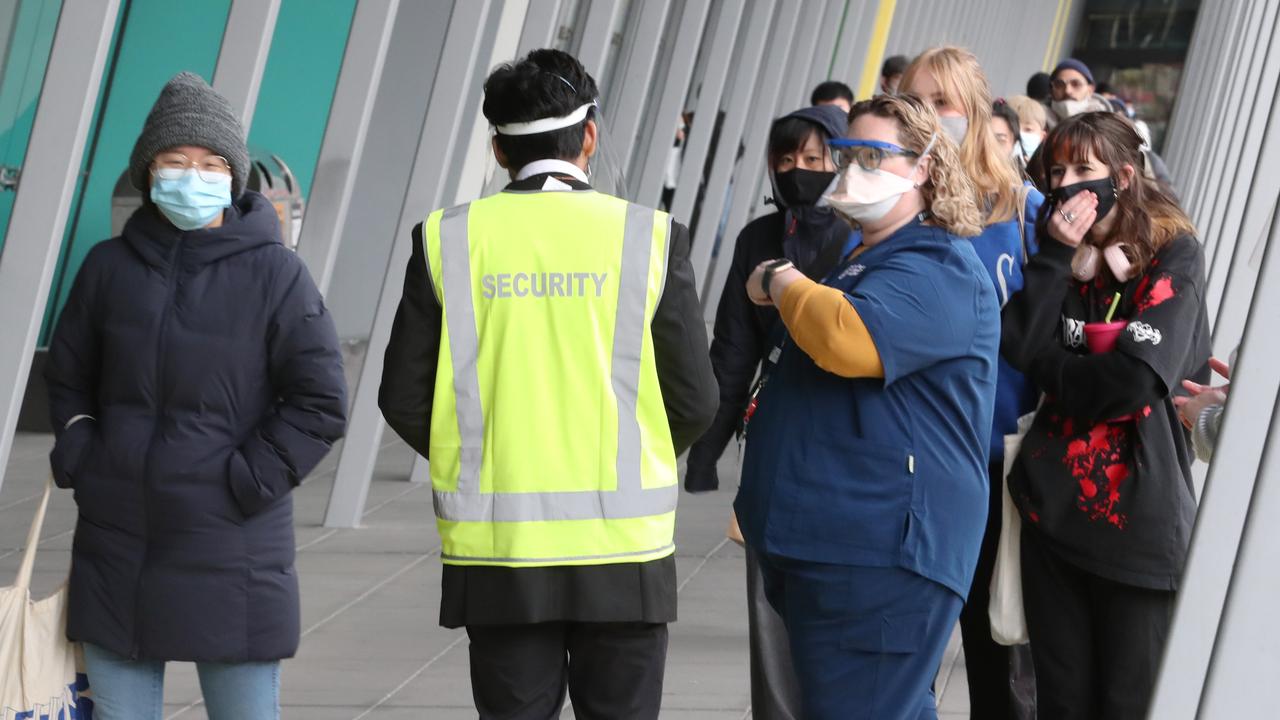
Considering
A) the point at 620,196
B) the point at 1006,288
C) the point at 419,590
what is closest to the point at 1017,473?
the point at 1006,288

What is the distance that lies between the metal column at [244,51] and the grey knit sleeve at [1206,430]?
3447 mm

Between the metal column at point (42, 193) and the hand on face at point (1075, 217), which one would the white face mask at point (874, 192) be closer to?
the hand on face at point (1075, 217)

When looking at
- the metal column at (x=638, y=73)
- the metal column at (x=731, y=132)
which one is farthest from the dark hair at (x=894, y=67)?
the metal column at (x=731, y=132)

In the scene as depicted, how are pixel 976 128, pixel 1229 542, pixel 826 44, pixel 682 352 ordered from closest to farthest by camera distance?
pixel 1229 542 → pixel 682 352 → pixel 976 128 → pixel 826 44

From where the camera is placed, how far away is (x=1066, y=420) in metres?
3.77

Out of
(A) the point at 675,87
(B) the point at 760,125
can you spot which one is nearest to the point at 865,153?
(A) the point at 675,87

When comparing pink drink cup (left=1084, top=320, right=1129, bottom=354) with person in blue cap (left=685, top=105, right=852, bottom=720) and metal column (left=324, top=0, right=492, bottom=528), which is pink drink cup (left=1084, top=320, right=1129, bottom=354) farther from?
metal column (left=324, top=0, right=492, bottom=528)

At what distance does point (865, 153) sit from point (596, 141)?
0.54 m

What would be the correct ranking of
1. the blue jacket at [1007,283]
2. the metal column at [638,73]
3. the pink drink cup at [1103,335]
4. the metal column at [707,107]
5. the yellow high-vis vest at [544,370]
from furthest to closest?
the metal column at [707,107]
the metal column at [638,73]
the blue jacket at [1007,283]
the pink drink cup at [1103,335]
the yellow high-vis vest at [544,370]

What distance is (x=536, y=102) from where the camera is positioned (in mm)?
3176

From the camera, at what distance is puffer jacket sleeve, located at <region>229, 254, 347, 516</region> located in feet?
11.2

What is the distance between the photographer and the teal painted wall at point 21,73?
8.77 m

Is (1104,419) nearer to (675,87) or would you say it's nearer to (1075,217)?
(1075,217)

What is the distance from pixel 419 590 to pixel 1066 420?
3330 millimetres
